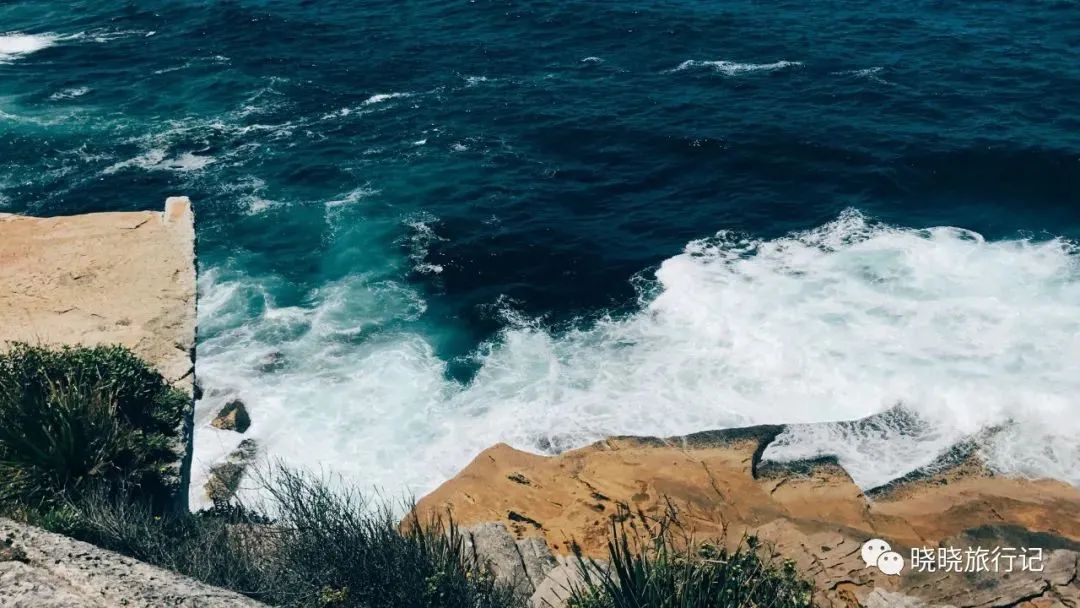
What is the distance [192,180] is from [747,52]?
30.9m

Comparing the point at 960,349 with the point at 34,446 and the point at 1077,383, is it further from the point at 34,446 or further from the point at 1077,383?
the point at 34,446

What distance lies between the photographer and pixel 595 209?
38.4 m

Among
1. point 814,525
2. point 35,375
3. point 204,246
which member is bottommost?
point 814,525

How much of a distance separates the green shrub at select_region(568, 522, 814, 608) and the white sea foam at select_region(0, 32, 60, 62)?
2213 inches

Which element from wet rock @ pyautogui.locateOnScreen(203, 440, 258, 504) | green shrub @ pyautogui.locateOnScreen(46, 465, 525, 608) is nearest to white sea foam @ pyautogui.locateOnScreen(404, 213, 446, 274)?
wet rock @ pyautogui.locateOnScreen(203, 440, 258, 504)

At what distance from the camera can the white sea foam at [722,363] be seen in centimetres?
2589

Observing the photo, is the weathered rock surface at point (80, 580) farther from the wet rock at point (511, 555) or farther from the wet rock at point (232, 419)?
the wet rock at point (232, 419)

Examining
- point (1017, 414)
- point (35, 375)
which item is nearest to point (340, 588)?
point (35, 375)

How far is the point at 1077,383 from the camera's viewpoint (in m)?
27.0

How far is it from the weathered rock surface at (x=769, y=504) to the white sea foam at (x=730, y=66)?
28962mm

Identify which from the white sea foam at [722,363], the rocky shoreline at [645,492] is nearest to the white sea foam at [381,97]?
the white sea foam at [722,363]

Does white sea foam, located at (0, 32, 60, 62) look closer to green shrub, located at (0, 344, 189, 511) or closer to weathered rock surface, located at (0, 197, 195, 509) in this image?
weathered rock surface, located at (0, 197, 195, 509)

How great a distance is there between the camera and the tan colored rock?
23.3 meters

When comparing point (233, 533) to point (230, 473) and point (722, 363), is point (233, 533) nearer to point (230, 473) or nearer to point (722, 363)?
point (230, 473)
